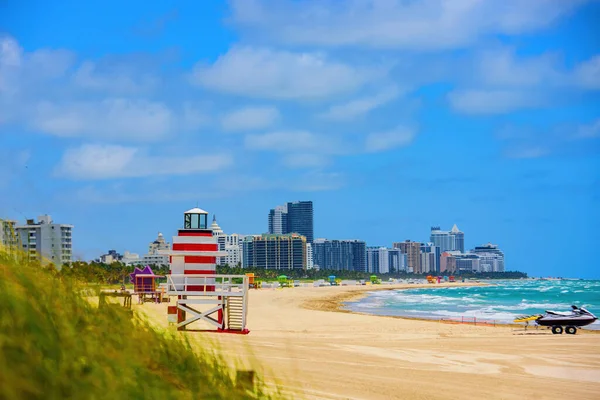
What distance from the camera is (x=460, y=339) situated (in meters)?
15.9

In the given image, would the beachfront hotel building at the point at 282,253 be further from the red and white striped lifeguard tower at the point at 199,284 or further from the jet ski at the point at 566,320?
the red and white striped lifeguard tower at the point at 199,284

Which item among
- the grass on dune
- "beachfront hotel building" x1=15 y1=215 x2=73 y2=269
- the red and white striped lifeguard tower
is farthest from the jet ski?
the grass on dune

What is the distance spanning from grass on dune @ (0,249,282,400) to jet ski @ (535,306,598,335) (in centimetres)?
1648

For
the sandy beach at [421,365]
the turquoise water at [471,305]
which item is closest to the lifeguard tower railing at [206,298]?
the sandy beach at [421,365]

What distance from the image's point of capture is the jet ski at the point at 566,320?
18.3 meters

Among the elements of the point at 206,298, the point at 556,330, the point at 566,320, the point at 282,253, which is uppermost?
the point at 206,298

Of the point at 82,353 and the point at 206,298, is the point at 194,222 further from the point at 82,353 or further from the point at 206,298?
the point at 82,353

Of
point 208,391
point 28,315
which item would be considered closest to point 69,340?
point 28,315

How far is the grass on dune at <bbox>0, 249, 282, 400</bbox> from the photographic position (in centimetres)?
222

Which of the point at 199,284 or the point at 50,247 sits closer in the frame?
the point at 50,247

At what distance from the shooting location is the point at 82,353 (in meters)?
2.67

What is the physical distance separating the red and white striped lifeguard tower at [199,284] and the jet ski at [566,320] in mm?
9843

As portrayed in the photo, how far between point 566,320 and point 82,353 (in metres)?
18.2

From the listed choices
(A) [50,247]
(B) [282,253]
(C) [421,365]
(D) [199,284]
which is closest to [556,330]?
(C) [421,365]
